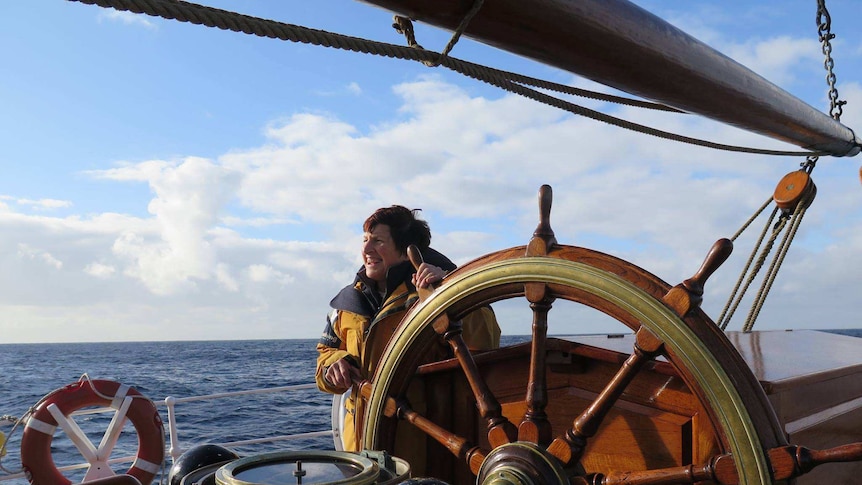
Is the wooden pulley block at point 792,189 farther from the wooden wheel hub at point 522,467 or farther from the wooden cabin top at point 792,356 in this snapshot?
the wooden wheel hub at point 522,467

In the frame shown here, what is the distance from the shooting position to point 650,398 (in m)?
1.60

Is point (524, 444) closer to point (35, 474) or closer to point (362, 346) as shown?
point (362, 346)

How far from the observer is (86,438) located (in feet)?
13.1

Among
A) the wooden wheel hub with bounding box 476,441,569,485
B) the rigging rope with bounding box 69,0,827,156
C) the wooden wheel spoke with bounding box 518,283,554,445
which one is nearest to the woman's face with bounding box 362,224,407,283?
the rigging rope with bounding box 69,0,827,156

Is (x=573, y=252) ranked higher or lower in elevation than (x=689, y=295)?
higher

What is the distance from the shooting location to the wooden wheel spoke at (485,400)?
1.68m

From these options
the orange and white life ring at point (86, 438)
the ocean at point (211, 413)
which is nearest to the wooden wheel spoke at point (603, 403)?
the orange and white life ring at point (86, 438)

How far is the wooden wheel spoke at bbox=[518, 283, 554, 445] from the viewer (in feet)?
5.32

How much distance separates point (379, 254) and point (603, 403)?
1.17 meters

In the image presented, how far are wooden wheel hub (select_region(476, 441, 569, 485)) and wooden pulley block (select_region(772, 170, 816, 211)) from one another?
2.72m

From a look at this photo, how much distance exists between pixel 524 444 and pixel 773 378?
54cm

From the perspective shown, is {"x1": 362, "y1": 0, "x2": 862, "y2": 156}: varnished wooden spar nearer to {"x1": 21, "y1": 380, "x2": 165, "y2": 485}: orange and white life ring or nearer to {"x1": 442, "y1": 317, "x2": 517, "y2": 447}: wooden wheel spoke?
{"x1": 442, "y1": 317, "x2": 517, "y2": 447}: wooden wheel spoke

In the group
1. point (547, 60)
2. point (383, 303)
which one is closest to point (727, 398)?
point (547, 60)

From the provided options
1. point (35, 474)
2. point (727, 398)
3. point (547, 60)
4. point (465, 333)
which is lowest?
point (35, 474)
